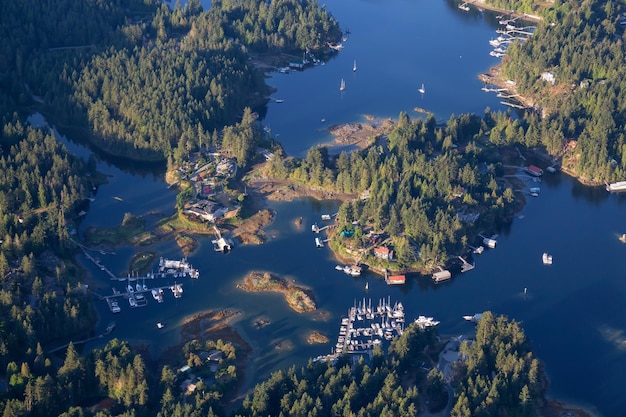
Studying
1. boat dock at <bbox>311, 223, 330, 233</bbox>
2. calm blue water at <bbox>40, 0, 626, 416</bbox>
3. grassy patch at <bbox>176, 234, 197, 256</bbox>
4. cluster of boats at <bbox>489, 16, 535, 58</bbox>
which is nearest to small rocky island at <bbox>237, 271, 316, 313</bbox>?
calm blue water at <bbox>40, 0, 626, 416</bbox>

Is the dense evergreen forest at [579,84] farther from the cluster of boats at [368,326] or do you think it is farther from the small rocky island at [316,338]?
the small rocky island at [316,338]

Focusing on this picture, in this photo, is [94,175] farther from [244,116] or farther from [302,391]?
[302,391]

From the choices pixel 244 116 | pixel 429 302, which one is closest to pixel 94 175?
pixel 244 116

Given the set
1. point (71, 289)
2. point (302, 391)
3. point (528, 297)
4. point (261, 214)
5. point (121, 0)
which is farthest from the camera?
point (121, 0)

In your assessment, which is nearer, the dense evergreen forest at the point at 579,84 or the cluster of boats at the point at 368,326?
the cluster of boats at the point at 368,326

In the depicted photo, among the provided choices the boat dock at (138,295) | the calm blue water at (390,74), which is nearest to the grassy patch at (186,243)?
the boat dock at (138,295)

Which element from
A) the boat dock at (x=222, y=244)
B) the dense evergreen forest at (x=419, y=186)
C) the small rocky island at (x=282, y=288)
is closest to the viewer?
the small rocky island at (x=282, y=288)

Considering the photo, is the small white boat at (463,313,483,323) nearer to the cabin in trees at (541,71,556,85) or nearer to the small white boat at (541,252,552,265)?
the small white boat at (541,252,552,265)
